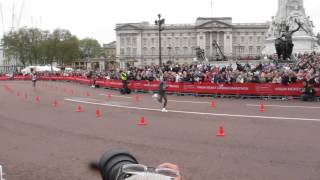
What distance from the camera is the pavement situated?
32.1 feet

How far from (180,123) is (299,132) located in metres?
4.26

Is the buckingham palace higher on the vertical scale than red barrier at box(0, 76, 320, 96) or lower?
higher

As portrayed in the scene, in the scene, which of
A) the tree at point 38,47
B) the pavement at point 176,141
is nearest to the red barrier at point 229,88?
the pavement at point 176,141

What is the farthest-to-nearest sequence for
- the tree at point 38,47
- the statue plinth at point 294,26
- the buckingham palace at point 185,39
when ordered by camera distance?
the buckingham palace at point 185,39, the tree at point 38,47, the statue plinth at point 294,26

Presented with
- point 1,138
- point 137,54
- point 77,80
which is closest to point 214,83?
point 1,138

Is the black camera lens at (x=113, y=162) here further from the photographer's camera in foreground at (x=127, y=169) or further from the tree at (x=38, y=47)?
the tree at (x=38, y=47)

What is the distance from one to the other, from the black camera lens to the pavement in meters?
3.52

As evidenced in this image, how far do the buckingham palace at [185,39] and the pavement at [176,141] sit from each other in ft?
505

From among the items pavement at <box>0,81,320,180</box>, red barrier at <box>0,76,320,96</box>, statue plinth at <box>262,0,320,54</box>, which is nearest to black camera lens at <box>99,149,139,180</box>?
pavement at <box>0,81,320,180</box>

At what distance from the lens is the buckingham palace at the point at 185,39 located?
17538 cm

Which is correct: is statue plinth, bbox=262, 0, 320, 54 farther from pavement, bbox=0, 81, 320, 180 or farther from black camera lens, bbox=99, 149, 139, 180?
black camera lens, bbox=99, 149, 139, 180

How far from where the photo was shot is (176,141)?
526 inches

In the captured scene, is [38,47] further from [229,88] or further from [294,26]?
[229,88]

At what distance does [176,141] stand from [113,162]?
10.6m
